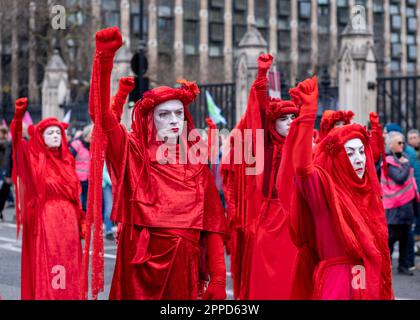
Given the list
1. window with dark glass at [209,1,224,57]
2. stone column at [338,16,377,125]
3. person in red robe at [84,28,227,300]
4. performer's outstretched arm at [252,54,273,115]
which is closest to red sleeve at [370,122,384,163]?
performer's outstretched arm at [252,54,273,115]

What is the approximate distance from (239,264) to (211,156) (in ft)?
4.87

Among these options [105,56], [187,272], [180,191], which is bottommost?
[187,272]

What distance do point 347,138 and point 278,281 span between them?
1.78 m

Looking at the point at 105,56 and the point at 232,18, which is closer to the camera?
the point at 105,56

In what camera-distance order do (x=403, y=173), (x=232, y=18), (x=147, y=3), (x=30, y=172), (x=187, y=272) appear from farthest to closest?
(x=232, y=18) → (x=147, y=3) → (x=403, y=173) → (x=30, y=172) → (x=187, y=272)

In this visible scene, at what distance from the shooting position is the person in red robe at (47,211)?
8008 millimetres

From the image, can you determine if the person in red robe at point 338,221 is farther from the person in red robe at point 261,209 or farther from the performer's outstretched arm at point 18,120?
the performer's outstretched arm at point 18,120

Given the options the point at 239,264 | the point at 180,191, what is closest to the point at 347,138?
the point at 180,191

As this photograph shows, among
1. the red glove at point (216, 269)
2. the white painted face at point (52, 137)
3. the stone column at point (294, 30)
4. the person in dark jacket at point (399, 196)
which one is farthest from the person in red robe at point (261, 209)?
the stone column at point (294, 30)

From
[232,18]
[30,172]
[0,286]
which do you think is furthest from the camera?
[232,18]

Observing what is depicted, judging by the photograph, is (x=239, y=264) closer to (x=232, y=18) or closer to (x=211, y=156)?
(x=211, y=156)

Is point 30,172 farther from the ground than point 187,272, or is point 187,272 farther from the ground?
point 30,172

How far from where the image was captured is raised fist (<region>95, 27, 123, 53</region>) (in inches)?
203
